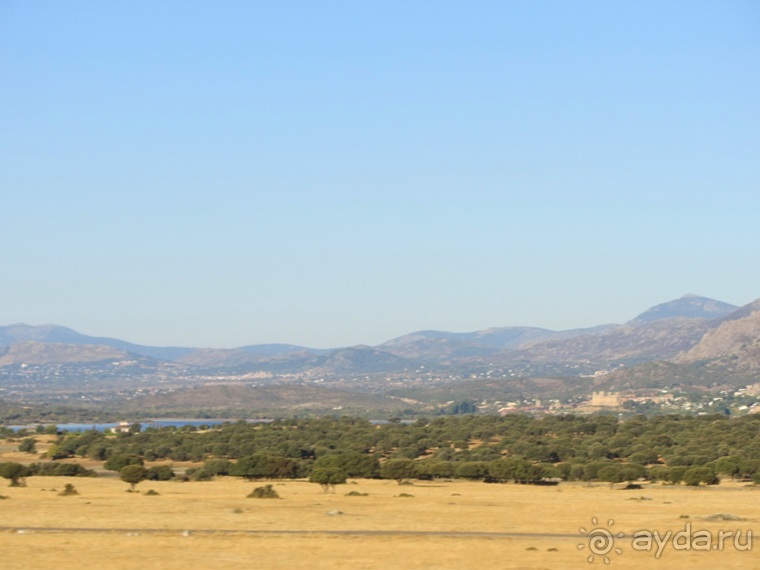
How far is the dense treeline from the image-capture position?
352 ft

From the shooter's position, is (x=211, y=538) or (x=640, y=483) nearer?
(x=211, y=538)

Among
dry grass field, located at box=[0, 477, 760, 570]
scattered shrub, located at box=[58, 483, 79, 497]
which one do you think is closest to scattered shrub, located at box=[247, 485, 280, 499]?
dry grass field, located at box=[0, 477, 760, 570]

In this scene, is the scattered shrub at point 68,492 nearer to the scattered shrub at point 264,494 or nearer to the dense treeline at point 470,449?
the scattered shrub at point 264,494

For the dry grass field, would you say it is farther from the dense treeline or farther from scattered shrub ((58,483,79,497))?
the dense treeline

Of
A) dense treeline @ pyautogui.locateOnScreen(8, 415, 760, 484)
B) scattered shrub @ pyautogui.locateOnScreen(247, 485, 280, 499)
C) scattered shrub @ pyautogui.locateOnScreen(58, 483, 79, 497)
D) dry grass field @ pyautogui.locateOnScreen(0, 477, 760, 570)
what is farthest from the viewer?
dense treeline @ pyautogui.locateOnScreen(8, 415, 760, 484)

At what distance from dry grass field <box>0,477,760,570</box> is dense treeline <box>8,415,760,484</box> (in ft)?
44.0

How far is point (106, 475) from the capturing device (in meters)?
112

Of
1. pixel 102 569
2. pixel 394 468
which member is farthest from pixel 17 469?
pixel 102 569

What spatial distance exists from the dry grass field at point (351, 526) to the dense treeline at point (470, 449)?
13.4 m

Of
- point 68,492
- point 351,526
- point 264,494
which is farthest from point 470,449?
point 351,526

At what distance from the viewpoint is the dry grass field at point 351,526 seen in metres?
48.1

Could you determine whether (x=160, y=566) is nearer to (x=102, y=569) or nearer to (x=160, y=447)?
(x=102, y=569)

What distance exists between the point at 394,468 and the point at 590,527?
1805 inches

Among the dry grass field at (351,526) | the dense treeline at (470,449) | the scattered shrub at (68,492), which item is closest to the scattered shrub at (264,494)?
the dry grass field at (351,526)
